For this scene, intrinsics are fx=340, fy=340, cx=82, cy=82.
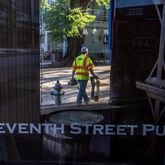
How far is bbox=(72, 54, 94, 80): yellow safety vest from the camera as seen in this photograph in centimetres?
205

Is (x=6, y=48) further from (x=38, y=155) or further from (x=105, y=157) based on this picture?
(x=105, y=157)

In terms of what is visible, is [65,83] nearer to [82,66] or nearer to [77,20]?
[82,66]

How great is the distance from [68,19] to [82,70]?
319 mm

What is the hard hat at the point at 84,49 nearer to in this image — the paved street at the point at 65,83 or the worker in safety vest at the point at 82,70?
the worker in safety vest at the point at 82,70

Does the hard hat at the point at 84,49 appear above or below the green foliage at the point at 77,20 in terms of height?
below

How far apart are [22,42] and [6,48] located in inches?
4.0

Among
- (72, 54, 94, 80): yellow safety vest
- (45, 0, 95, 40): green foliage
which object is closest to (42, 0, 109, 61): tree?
(45, 0, 95, 40): green foliage

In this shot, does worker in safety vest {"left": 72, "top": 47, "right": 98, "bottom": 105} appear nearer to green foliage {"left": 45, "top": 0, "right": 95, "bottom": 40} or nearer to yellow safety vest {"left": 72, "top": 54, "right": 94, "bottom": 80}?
yellow safety vest {"left": 72, "top": 54, "right": 94, "bottom": 80}

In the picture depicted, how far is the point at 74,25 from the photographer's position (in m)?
1.96

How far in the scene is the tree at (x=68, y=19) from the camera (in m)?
1.97

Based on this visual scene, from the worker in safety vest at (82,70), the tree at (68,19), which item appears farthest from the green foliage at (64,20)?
the worker in safety vest at (82,70)

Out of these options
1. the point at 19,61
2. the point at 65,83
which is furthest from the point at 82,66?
the point at 19,61

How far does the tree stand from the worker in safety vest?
10 centimetres

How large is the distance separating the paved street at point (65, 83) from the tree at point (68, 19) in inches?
7.6
